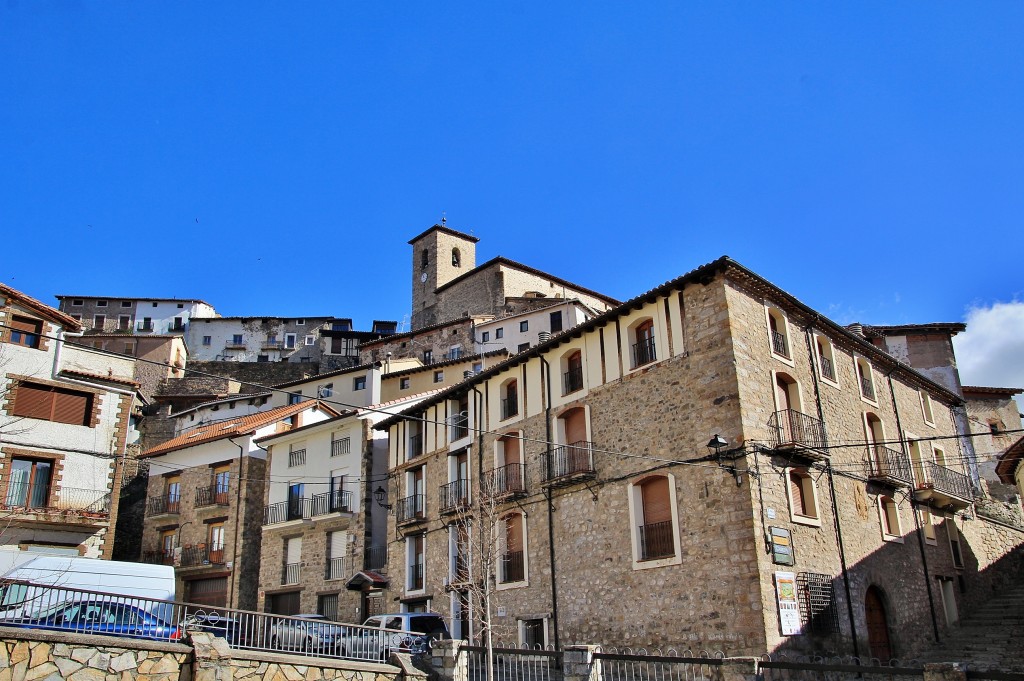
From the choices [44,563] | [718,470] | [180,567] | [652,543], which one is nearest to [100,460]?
[180,567]

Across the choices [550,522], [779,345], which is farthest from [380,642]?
[779,345]

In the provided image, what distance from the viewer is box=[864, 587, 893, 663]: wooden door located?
67.2ft

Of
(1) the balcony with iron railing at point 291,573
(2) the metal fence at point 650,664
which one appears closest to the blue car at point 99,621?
(2) the metal fence at point 650,664

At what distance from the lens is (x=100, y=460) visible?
29766 mm

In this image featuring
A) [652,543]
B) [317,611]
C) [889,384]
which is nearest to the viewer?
[652,543]

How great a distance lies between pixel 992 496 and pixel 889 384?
14965mm

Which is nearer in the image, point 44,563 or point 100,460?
point 44,563

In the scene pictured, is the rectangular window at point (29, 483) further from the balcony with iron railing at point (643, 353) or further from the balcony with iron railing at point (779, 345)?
the balcony with iron railing at point (779, 345)

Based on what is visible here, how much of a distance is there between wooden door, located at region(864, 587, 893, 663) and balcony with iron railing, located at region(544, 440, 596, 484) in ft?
25.5

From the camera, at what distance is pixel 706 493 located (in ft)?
63.0

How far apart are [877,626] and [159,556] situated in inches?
1217

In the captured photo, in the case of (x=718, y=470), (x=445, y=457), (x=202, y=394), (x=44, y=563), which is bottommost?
(x=44, y=563)

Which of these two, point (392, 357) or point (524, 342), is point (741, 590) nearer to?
point (524, 342)

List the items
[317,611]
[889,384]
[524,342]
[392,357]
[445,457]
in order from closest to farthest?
1. [889,384]
2. [445,457]
3. [317,611]
4. [524,342]
5. [392,357]
